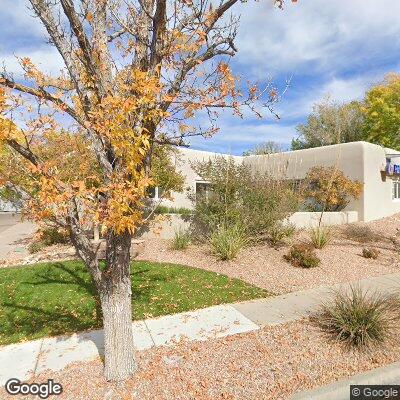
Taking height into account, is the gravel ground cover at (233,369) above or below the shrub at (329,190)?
below

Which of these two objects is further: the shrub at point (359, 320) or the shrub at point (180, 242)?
the shrub at point (180, 242)

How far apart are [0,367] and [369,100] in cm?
3119


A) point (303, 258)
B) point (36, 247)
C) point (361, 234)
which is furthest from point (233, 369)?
point (361, 234)

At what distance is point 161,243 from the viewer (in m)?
11.6

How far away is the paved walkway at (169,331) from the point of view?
176 inches

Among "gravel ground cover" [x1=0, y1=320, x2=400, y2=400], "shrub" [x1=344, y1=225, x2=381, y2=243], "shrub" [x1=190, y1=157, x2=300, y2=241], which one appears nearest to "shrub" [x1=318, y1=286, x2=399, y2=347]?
"gravel ground cover" [x1=0, y1=320, x2=400, y2=400]

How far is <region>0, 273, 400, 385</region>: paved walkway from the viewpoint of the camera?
14.7 ft

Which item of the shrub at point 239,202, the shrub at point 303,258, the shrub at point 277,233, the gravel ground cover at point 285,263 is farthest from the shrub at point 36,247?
the shrub at point 303,258

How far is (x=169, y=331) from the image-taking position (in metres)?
5.24

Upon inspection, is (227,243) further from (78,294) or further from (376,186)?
(376,186)

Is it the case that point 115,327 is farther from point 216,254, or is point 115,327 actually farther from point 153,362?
point 216,254

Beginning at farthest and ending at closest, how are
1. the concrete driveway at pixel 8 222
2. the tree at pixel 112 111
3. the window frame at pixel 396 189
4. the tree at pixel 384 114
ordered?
the tree at pixel 384 114
the concrete driveway at pixel 8 222
the window frame at pixel 396 189
the tree at pixel 112 111

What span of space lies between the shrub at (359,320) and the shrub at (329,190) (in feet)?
35.1

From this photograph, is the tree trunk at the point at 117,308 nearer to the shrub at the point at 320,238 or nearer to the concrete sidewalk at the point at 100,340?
the concrete sidewalk at the point at 100,340
